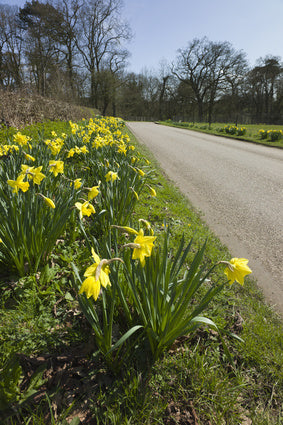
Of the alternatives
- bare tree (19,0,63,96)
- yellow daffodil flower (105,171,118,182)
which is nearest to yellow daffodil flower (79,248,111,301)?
yellow daffodil flower (105,171,118,182)

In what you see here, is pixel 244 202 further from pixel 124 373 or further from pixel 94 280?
pixel 94 280

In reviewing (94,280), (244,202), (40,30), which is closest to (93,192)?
(94,280)

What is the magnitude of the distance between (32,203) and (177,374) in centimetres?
163

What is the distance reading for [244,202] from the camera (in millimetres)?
4348

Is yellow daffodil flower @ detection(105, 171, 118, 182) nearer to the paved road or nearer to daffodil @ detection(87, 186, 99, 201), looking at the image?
daffodil @ detection(87, 186, 99, 201)

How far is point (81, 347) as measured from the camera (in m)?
1.46

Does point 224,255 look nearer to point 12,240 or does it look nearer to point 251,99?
point 12,240

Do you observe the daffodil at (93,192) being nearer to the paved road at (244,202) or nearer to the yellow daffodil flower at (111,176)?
the yellow daffodil flower at (111,176)

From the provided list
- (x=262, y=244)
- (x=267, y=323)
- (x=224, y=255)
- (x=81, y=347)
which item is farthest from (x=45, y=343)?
(x=262, y=244)

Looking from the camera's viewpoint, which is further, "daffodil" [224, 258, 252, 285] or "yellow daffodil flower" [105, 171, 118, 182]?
"yellow daffodil flower" [105, 171, 118, 182]

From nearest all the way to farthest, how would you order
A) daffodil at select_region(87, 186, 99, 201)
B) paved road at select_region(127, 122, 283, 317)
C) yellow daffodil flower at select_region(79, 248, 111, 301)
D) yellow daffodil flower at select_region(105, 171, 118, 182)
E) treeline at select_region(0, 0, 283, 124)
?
yellow daffodil flower at select_region(79, 248, 111, 301), daffodil at select_region(87, 186, 99, 201), yellow daffodil flower at select_region(105, 171, 118, 182), paved road at select_region(127, 122, 283, 317), treeline at select_region(0, 0, 283, 124)

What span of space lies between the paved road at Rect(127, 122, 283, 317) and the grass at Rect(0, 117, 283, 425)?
0.73 m

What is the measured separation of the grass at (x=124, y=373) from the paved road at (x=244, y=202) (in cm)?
73

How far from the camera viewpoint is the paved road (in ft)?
8.85
